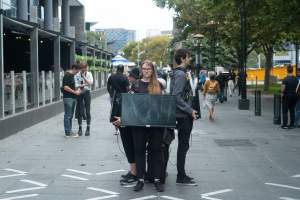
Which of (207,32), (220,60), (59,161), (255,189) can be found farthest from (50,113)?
(220,60)

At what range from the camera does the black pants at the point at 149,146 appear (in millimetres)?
8117

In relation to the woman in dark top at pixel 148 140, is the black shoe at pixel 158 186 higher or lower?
lower

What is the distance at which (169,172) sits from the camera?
9758mm

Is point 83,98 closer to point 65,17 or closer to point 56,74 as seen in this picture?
point 56,74

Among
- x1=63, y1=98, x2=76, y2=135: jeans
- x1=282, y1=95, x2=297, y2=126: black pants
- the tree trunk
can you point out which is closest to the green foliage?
the tree trunk

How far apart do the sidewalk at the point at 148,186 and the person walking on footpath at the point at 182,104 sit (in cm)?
33

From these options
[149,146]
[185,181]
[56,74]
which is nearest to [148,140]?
[149,146]

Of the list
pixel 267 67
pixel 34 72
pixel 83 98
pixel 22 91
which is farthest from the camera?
pixel 267 67

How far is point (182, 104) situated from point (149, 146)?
693 millimetres

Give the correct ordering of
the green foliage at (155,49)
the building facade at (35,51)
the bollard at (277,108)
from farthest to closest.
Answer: the green foliage at (155,49) < the bollard at (277,108) < the building facade at (35,51)

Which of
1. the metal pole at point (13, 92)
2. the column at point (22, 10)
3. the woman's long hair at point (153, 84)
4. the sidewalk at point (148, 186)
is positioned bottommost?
the sidewalk at point (148, 186)

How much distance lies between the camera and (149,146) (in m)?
8.26

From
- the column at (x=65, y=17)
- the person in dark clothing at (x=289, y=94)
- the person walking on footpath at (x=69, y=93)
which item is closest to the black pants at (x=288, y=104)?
the person in dark clothing at (x=289, y=94)

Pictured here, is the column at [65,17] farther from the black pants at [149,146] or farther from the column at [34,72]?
the black pants at [149,146]
